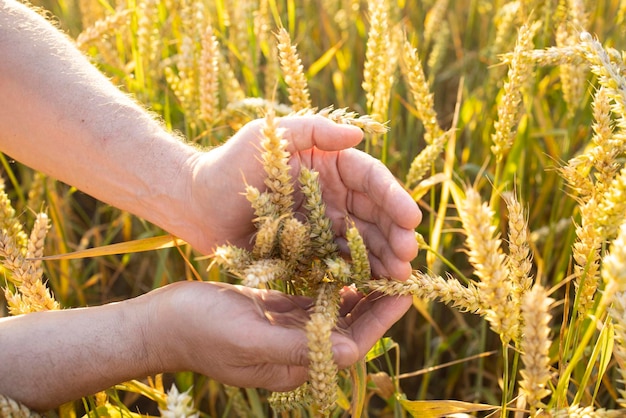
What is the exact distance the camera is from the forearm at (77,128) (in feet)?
4.69

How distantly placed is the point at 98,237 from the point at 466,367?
1.29m

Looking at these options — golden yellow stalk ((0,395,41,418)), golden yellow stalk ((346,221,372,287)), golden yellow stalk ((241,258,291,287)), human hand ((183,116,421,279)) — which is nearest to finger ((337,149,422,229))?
human hand ((183,116,421,279))

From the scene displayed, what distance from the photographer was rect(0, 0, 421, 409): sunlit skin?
114 centimetres

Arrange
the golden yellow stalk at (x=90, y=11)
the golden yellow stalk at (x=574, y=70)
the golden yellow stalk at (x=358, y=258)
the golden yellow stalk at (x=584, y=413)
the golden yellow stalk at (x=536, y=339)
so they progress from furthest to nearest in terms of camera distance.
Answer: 1. the golden yellow stalk at (x=90, y=11)
2. the golden yellow stalk at (x=574, y=70)
3. the golden yellow stalk at (x=358, y=258)
4. the golden yellow stalk at (x=584, y=413)
5. the golden yellow stalk at (x=536, y=339)

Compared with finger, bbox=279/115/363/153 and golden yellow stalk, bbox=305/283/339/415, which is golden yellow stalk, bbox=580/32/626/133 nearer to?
finger, bbox=279/115/363/153

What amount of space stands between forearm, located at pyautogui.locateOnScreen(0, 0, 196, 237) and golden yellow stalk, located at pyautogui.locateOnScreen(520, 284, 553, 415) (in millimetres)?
851

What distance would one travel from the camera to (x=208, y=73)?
1564mm

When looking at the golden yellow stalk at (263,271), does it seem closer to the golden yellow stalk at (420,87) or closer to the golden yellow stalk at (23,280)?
the golden yellow stalk at (23,280)

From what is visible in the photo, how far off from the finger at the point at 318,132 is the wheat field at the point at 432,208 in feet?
0.20

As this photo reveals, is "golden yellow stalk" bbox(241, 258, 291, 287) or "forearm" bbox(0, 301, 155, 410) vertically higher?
"golden yellow stalk" bbox(241, 258, 291, 287)

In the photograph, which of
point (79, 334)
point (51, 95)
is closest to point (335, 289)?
point (79, 334)

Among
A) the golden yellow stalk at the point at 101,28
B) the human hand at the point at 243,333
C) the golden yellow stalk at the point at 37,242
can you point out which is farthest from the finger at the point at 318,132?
the golden yellow stalk at the point at 101,28

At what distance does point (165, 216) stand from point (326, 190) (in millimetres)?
368

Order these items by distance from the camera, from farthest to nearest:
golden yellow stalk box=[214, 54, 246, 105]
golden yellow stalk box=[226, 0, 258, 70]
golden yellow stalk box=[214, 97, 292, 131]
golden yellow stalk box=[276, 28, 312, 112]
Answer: golden yellow stalk box=[226, 0, 258, 70], golden yellow stalk box=[214, 54, 246, 105], golden yellow stalk box=[214, 97, 292, 131], golden yellow stalk box=[276, 28, 312, 112]
